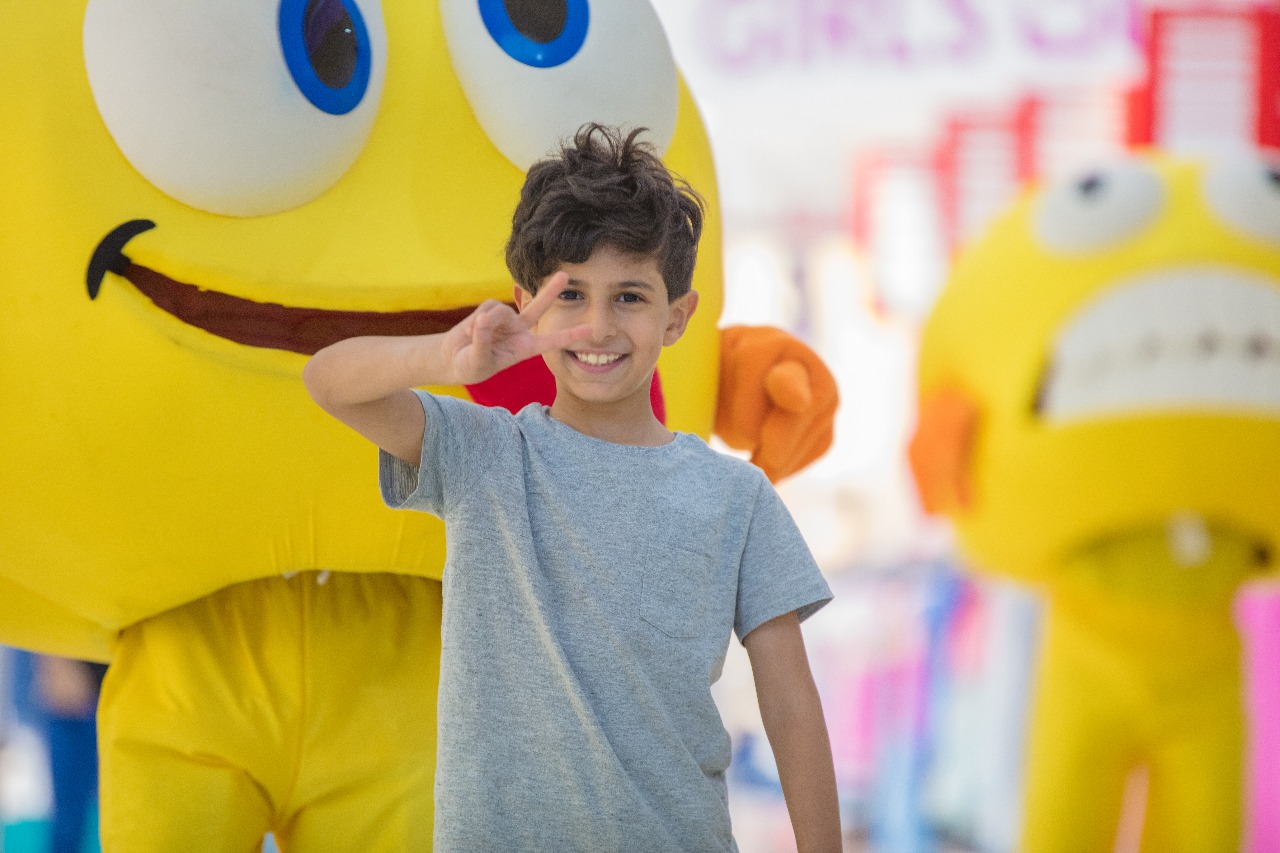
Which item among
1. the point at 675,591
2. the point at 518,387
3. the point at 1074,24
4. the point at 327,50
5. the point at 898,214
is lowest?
the point at 675,591

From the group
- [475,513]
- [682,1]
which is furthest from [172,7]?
[682,1]

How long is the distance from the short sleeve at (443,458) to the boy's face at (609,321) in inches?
2.6

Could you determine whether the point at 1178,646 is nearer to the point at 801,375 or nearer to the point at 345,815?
the point at 801,375

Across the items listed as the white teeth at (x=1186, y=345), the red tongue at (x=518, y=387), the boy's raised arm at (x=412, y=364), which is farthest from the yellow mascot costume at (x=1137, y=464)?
the boy's raised arm at (x=412, y=364)

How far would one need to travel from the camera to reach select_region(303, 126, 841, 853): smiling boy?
31.5 inches

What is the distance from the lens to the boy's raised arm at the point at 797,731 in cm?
85

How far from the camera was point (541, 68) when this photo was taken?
123 cm

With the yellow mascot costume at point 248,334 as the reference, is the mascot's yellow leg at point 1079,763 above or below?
below

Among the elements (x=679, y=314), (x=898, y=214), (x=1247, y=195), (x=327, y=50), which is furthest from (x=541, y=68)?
(x=898, y=214)

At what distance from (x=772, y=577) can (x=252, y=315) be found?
55 centimetres

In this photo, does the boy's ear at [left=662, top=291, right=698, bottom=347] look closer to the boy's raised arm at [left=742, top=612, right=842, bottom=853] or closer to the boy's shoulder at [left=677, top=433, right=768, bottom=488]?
the boy's shoulder at [left=677, top=433, right=768, bottom=488]

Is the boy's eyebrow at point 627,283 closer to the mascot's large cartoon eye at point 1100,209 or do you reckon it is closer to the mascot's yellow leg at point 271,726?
the mascot's yellow leg at point 271,726

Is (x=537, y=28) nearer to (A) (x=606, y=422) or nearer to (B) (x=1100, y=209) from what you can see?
(A) (x=606, y=422)

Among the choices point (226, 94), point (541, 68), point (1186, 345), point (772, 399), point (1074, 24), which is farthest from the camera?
point (1074, 24)
